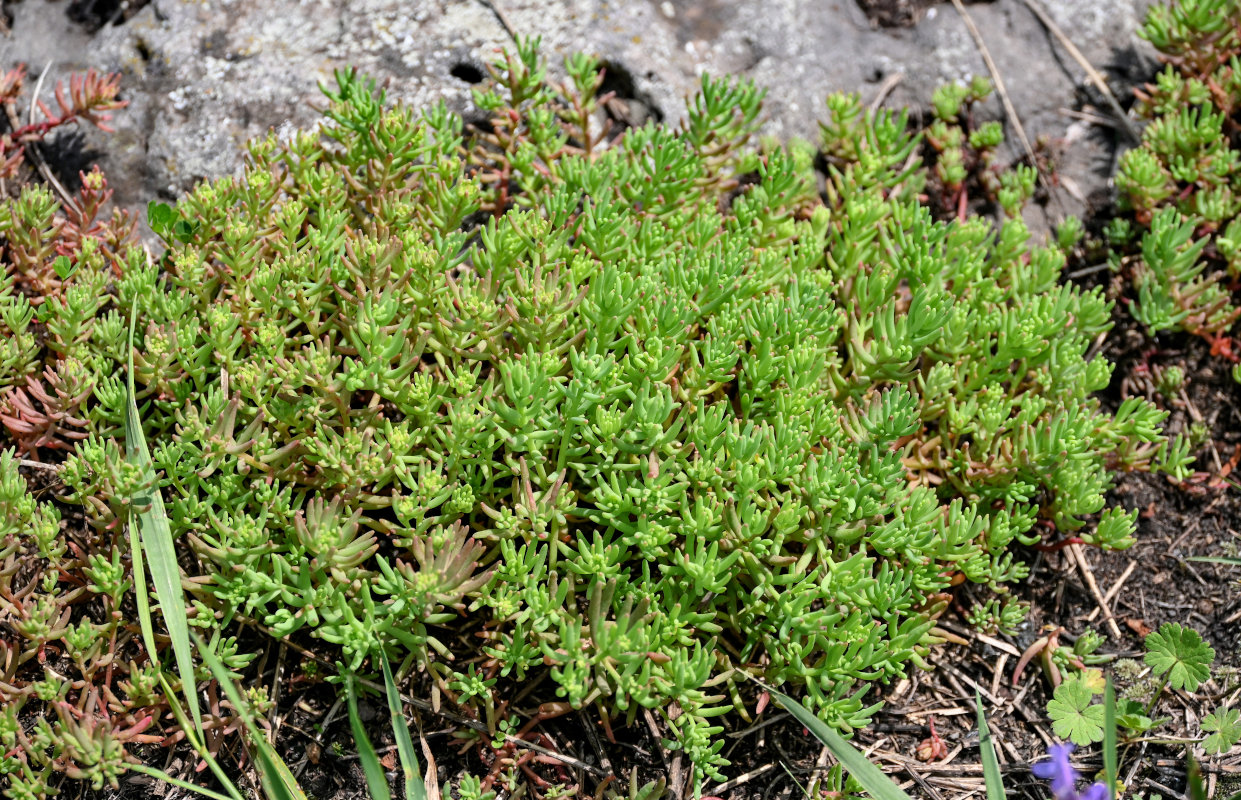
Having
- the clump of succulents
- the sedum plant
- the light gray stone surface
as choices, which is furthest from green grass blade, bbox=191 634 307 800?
the clump of succulents

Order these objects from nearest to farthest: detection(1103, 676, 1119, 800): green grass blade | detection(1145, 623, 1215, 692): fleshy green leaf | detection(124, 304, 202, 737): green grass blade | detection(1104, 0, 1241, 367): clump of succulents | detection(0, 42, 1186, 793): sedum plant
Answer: detection(1103, 676, 1119, 800): green grass blade < detection(124, 304, 202, 737): green grass blade < detection(0, 42, 1186, 793): sedum plant < detection(1145, 623, 1215, 692): fleshy green leaf < detection(1104, 0, 1241, 367): clump of succulents

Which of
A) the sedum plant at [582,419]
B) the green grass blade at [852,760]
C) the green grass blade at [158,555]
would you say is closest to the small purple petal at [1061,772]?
the green grass blade at [852,760]

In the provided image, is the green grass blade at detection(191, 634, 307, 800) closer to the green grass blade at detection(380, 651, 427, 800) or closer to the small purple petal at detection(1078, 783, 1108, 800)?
the green grass blade at detection(380, 651, 427, 800)

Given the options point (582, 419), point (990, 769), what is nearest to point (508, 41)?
point (582, 419)

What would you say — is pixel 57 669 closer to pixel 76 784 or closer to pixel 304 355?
pixel 76 784

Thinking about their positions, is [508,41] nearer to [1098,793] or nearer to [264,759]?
[264,759]

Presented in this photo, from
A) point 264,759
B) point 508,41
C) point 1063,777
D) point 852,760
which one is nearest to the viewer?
point 1063,777
